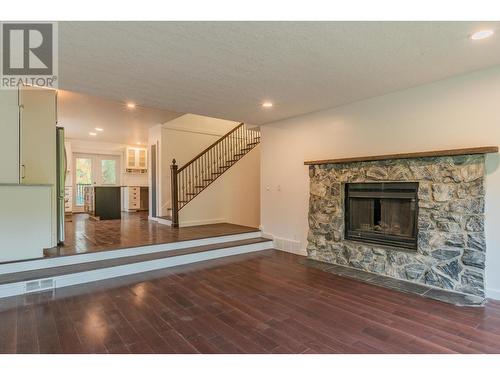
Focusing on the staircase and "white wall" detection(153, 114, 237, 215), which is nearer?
the staircase

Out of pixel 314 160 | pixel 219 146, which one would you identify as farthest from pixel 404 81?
pixel 219 146

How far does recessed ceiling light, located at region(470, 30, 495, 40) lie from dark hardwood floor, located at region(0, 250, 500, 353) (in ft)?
8.42

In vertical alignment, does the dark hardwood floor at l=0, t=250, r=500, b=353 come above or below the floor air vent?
below

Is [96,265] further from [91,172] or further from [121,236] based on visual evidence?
[91,172]

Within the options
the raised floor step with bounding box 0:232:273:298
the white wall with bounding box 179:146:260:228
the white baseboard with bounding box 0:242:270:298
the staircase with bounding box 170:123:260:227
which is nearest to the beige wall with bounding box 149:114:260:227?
the white wall with bounding box 179:146:260:228

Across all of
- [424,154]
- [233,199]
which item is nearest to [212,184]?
[233,199]

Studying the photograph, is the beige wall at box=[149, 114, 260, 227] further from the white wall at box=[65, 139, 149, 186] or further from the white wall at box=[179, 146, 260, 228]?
the white wall at box=[65, 139, 149, 186]

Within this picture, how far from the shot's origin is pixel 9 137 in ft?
11.5

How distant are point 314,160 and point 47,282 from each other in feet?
13.8

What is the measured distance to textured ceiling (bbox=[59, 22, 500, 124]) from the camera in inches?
87.4

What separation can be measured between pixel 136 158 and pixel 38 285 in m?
7.99

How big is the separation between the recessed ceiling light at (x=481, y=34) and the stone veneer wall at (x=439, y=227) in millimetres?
1262
